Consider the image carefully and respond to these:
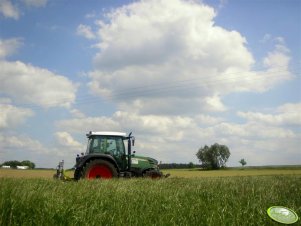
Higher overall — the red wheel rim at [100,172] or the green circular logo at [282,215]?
the red wheel rim at [100,172]

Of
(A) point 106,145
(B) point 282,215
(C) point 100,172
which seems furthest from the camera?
(A) point 106,145

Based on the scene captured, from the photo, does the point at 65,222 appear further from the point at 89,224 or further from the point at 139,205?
the point at 139,205

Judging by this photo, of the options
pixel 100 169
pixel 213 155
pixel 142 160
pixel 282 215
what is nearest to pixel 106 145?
pixel 100 169

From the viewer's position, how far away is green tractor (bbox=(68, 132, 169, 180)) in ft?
52.2

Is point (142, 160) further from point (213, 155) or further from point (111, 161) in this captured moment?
point (213, 155)

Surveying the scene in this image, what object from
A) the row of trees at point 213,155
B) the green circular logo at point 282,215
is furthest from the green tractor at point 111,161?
the row of trees at point 213,155

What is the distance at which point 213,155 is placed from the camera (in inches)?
4355

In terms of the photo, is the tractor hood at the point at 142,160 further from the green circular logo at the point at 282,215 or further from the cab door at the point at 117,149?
the green circular logo at the point at 282,215

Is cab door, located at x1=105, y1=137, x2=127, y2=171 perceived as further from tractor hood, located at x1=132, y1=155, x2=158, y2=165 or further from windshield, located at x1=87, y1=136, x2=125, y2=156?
tractor hood, located at x1=132, y1=155, x2=158, y2=165

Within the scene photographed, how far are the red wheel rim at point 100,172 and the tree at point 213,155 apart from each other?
311 feet

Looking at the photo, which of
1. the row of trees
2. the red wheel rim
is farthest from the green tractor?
the row of trees

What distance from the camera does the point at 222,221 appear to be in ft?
14.8

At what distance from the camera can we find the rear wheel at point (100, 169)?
52.0 feet

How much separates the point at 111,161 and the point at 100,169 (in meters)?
0.64
